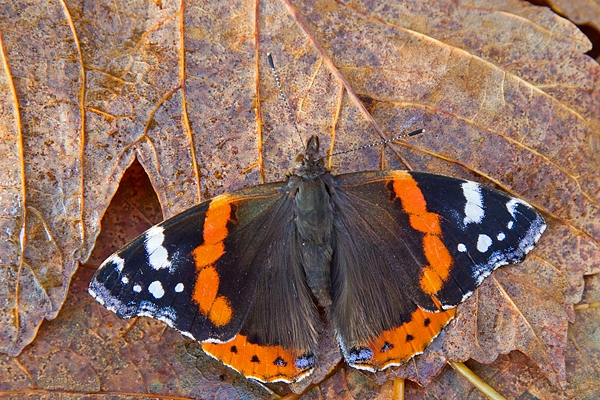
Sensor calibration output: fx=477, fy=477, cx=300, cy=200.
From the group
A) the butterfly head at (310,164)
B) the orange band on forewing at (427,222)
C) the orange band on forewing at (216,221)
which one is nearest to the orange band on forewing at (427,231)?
the orange band on forewing at (427,222)

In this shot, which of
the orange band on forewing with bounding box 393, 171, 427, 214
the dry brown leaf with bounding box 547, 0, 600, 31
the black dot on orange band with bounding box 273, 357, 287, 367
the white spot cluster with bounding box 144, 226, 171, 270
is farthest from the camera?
the dry brown leaf with bounding box 547, 0, 600, 31

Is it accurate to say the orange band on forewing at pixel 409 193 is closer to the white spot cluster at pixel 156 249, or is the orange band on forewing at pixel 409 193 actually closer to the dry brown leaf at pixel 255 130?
the dry brown leaf at pixel 255 130

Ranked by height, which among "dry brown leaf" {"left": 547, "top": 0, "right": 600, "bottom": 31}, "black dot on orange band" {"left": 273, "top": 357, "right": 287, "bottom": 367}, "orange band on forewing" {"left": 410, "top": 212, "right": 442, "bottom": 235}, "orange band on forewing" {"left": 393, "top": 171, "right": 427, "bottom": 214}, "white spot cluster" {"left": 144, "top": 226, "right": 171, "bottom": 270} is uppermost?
"dry brown leaf" {"left": 547, "top": 0, "right": 600, "bottom": 31}

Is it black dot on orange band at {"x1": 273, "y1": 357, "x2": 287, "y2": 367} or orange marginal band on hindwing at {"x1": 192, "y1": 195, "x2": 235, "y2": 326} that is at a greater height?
orange marginal band on hindwing at {"x1": 192, "y1": 195, "x2": 235, "y2": 326}

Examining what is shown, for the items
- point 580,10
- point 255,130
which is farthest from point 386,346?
point 580,10

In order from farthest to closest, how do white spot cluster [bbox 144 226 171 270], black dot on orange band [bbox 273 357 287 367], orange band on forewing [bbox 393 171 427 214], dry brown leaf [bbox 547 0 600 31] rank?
dry brown leaf [bbox 547 0 600 31] → black dot on orange band [bbox 273 357 287 367] → orange band on forewing [bbox 393 171 427 214] → white spot cluster [bbox 144 226 171 270]

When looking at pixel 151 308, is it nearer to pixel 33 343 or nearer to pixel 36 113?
pixel 33 343

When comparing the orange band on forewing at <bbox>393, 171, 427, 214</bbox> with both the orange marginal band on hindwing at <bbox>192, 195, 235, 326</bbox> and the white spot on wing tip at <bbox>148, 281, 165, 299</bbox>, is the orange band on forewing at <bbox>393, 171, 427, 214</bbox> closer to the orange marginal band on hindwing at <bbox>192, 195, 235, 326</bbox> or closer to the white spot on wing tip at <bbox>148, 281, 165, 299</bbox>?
the orange marginal band on hindwing at <bbox>192, 195, 235, 326</bbox>

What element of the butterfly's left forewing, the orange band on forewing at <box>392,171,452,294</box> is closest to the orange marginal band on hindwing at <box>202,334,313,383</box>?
the butterfly's left forewing
